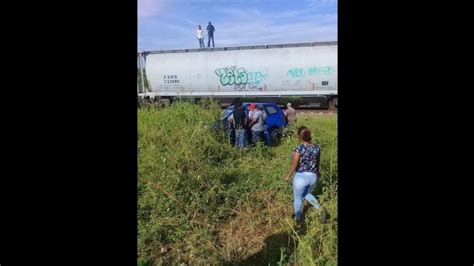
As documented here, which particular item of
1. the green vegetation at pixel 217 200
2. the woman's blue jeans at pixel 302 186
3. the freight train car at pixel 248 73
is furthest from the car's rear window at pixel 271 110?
the woman's blue jeans at pixel 302 186

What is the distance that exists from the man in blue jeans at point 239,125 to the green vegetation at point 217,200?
26cm

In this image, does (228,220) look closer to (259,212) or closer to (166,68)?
(259,212)

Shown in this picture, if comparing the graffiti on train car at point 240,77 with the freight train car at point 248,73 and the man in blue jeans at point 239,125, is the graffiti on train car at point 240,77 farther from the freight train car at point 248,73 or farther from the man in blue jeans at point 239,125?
the man in blue jeans at point 239,125

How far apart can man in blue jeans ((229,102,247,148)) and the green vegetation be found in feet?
0.86

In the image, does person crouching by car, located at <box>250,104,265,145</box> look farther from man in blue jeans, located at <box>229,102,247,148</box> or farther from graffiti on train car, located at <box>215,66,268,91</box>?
graffiti on train car, located at <box>215,66,268,91</box>

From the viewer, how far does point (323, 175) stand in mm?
4883

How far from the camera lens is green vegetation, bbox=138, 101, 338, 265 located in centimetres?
396

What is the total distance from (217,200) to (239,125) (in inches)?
95.8

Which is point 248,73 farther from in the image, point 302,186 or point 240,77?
point 302,186

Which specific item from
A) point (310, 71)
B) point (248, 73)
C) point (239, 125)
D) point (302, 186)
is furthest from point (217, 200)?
point (248, 73)

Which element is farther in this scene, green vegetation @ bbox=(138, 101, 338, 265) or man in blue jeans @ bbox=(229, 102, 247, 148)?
man in blue jeans @ bbox=(229, 102, 247, 148)

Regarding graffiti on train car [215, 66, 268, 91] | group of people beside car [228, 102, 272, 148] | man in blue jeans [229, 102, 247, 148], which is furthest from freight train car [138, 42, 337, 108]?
man in blue jeans [229, 102, 247, 148]

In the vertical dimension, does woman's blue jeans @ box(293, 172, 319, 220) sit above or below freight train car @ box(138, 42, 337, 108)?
below
